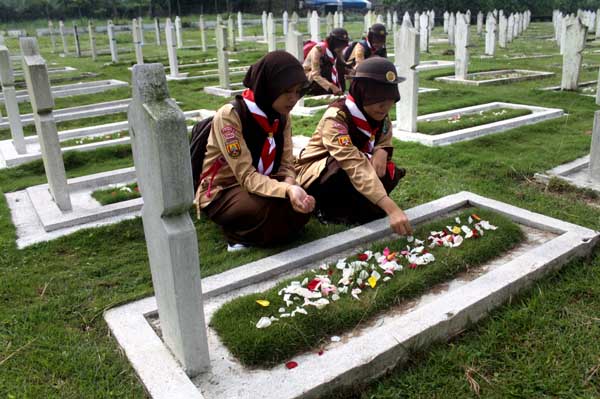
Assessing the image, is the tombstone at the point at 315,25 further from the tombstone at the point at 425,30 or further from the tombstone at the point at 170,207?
the tombstone at the point at 170,207

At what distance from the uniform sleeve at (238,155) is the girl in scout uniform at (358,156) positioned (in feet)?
1.93

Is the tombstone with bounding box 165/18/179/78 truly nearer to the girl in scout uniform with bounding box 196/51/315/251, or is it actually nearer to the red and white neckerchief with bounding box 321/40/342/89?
the red and white neckerchief with bounding box 321/40/342/89

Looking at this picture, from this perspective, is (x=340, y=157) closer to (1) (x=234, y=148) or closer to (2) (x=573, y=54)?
(1) (x=234, y=148)

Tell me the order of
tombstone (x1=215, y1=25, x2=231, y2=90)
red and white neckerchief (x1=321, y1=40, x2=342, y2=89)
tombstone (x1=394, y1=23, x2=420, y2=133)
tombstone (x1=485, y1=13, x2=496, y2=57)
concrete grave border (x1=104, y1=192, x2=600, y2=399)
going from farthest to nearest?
1. tombstone (x1=485, y1=13, x2=496, y2=57)
2. tombstone (x1=215, y1=25, x2=231, y2=90)
3. red and white neckerchief (x1=321, y1=40, x2=342, y2=89)
4. tombstone (x1=394, y1=23, x2=420, y2=133)
5. concrete grave border (x1=104, y1=192, x2=600, y2=399)

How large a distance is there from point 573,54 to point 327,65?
4547 mm

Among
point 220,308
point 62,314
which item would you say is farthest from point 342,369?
point 62,314

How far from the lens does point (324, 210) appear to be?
4.10 m

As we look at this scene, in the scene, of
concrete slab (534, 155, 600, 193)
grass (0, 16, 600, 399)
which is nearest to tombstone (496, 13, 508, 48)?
grass (0, 16, 600, 399)

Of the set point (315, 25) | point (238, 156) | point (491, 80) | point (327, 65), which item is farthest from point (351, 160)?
point (315, 25)

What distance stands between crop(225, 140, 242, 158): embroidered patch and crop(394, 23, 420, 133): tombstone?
420 cm

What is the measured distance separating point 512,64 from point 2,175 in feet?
45.0

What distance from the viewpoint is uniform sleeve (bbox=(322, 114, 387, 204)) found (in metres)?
3.47

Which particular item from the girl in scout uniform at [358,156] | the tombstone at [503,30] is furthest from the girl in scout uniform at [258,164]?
the tombstone at [503,30]

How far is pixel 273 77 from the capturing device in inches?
127
